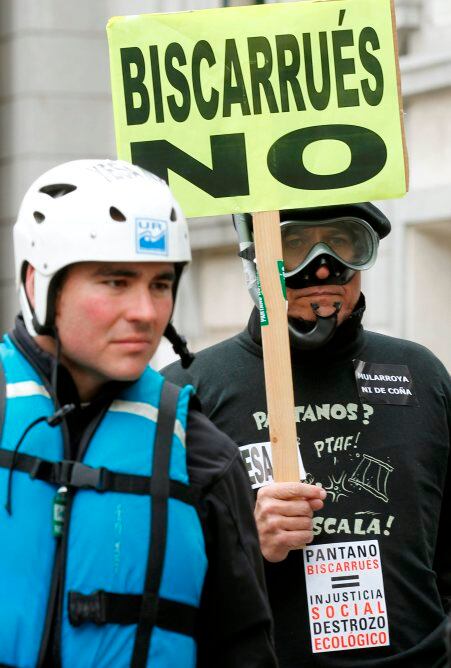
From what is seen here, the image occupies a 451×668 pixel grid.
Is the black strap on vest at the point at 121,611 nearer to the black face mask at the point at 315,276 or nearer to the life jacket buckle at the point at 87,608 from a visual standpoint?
the life jacket buckle at the point at 87,608

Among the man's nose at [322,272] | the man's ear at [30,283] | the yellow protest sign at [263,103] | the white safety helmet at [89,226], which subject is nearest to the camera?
the white safety helmet at [89,226]

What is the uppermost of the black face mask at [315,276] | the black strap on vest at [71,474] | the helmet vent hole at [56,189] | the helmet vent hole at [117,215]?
the helmet vent hole at [56,189]

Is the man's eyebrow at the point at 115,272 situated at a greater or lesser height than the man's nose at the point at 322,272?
greater

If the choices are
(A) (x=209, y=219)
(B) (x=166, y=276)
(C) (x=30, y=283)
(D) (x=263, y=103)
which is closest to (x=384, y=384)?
(D) (x=263, y=103)

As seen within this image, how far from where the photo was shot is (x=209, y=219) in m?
11.3

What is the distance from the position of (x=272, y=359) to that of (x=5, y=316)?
29.4 ft

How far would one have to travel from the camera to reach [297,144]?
4.44 metres

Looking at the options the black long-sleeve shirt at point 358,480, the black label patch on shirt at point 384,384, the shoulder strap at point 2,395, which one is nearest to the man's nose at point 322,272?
the black long-sleeve shirt at point 358,480

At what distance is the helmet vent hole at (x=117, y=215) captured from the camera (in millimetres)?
3348

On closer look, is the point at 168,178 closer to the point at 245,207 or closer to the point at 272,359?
the point at 245,207

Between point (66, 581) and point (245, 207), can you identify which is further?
point (245, 207)

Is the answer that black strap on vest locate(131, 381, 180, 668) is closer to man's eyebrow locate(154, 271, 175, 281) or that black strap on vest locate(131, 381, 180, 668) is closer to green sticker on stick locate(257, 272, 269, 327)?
man's eyebrow locate(154, 271, 175, 281)

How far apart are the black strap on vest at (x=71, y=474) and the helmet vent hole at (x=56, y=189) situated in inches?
20.6

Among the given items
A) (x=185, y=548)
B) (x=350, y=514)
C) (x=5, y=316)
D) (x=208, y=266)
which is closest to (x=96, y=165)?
(x=185, y=548)
